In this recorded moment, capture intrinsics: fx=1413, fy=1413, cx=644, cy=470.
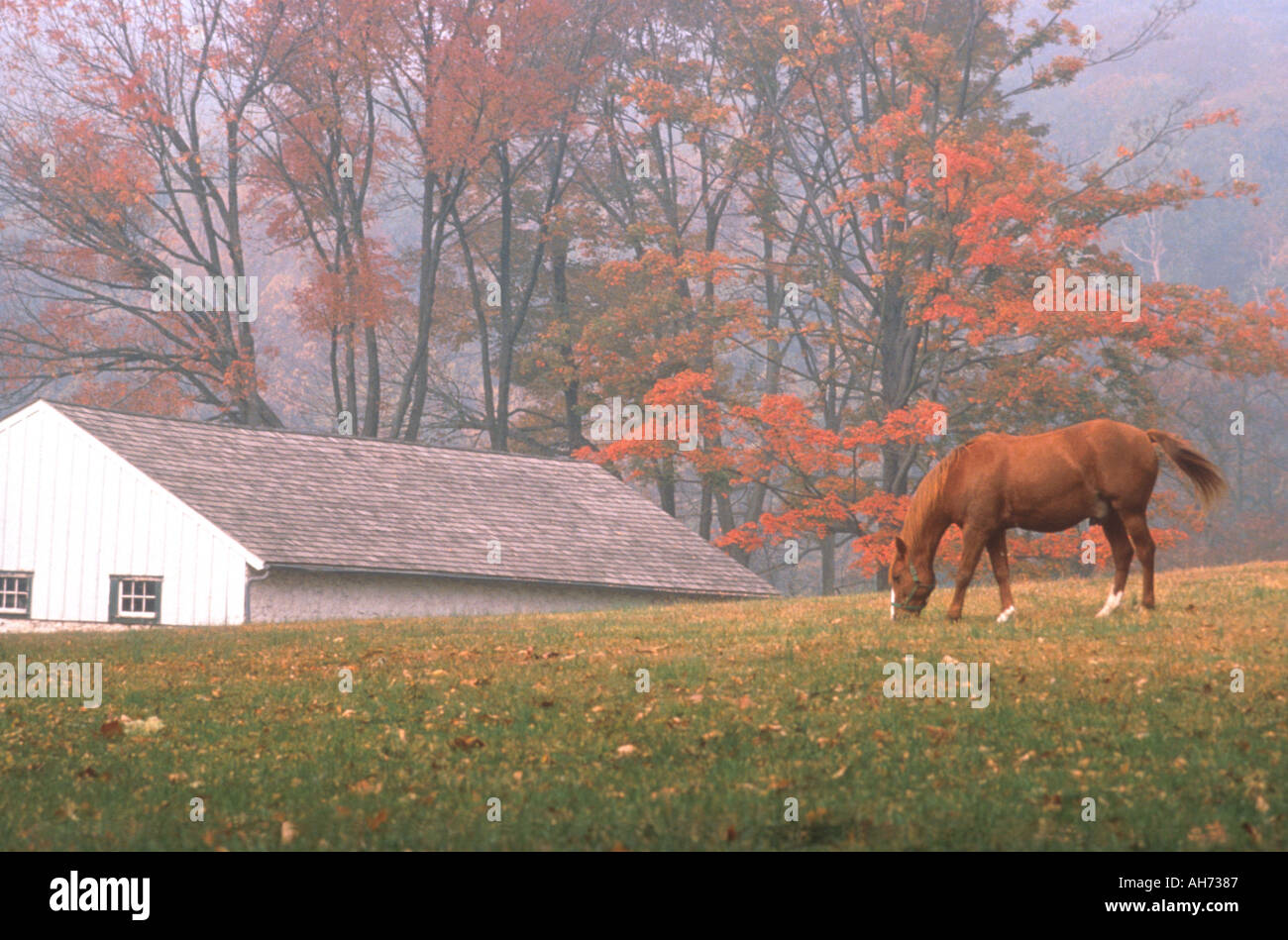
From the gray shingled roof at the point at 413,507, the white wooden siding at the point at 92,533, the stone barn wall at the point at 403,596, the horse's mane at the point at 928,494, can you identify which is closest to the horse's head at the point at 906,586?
the horse's mane at the point at 928,494

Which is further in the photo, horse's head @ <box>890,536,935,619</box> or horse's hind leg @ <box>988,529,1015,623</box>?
horse's head @ <box>890,536,935,619</box>

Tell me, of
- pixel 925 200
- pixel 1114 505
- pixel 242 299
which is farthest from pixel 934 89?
pixel 1114 505

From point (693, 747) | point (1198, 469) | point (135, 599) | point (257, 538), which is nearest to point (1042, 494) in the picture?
point (1198, 469)

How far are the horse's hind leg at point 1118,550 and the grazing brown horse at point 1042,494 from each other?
12mm

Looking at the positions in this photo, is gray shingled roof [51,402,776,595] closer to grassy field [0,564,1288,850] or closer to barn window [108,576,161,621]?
barn window [108,576,161,621]

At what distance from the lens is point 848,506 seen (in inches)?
1506

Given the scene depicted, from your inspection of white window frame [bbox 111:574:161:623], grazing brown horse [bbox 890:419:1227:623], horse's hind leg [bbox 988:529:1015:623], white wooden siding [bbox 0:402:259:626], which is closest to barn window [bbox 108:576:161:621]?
white window frame [bbox 111:574:161:623]

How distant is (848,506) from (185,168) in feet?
77.0

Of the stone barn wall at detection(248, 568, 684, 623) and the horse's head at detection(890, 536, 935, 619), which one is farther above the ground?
the horse's head at detection(890, 536, 935, 619)

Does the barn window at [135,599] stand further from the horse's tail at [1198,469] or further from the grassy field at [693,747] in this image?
the horse's tail at [1198,469]

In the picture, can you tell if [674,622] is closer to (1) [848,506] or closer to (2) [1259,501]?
(1) [848,506]

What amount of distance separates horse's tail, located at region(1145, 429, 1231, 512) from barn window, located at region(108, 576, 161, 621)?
21.9 metres

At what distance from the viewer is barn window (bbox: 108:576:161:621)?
30.8 metres
